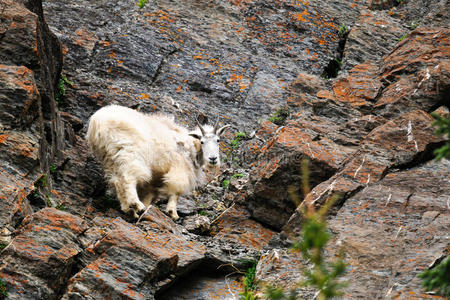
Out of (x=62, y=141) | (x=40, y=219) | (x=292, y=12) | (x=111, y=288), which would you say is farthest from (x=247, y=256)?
(x=292, y=12)

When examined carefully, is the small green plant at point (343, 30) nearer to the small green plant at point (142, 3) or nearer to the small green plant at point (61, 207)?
the small green plant at point (142, 3)

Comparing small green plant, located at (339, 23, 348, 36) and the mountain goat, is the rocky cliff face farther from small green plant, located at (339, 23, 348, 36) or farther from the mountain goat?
the mountain goat

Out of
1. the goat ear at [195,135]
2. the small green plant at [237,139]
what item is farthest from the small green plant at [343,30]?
the goat ear at [195,135]

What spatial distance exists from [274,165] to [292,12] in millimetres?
8737

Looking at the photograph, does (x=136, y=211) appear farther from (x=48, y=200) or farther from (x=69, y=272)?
(x=69, y=272)

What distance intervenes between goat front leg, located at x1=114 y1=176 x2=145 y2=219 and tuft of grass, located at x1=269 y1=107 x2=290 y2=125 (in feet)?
16.5

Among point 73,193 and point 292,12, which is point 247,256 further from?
point 292,12

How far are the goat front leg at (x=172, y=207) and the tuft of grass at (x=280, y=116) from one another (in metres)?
4.15

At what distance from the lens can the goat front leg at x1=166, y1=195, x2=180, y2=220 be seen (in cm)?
973

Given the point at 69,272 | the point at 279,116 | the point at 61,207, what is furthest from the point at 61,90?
the point at 69,272

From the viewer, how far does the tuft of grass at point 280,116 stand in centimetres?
1326

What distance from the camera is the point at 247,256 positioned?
8109 mm

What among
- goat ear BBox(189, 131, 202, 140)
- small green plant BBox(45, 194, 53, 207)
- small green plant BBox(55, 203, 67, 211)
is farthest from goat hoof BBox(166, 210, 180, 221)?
small green plant BBox(45, 194, 53, 207)

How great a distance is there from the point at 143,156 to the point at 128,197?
0.95 meters
